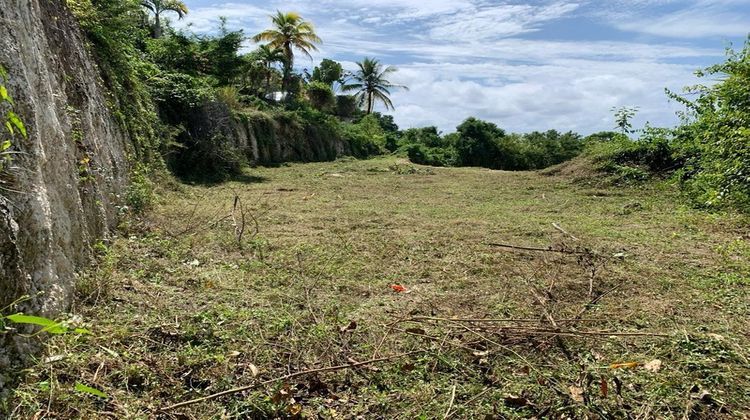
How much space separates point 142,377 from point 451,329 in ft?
6.40

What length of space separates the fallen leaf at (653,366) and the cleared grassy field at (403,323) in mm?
18

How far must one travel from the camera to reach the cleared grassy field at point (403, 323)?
2533 mm

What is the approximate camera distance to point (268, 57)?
2270 cm

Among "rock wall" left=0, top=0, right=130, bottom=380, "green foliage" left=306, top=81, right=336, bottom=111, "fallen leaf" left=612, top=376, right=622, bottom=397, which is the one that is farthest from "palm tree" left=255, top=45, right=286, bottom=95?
"fallen leaf" left=612, top=376, right=622, bottom=397

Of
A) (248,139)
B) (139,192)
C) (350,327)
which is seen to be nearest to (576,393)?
(350,327)

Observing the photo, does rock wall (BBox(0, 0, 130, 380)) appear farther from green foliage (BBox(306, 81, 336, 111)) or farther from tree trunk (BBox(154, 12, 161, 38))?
green foliage (BBox(306, 81, 336, 111))

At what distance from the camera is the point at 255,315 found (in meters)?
3.46

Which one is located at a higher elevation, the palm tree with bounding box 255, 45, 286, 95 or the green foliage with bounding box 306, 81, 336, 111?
the palm tree with bounding box 255, 45, 286, 95

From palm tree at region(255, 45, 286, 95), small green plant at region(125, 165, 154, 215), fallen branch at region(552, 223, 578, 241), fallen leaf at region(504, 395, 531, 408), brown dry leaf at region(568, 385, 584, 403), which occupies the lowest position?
fallen leaf at region(504, 395, 531, 408)

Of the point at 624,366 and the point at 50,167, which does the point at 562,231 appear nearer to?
the point at 624,366

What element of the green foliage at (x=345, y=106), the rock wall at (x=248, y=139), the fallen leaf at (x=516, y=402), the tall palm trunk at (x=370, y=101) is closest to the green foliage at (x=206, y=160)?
the rock wall at (x=248, y=139)

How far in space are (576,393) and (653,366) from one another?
1.98 ft

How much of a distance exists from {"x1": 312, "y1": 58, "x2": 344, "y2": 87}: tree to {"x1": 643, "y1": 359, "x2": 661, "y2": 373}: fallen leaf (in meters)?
29.4

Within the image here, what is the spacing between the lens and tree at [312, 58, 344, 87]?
30.7m
